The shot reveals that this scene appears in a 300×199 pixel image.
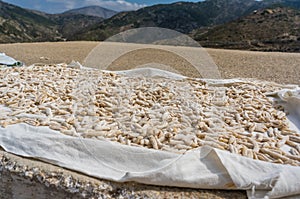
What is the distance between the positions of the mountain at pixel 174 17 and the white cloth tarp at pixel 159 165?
34.4m

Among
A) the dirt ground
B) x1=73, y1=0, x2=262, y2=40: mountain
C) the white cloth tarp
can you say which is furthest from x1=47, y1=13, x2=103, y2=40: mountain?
the white cloth tarp

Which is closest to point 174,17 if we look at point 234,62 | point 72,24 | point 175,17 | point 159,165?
point 175,17

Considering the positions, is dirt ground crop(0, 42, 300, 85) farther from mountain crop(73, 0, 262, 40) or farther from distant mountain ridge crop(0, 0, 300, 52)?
mountain crop(73, 0, 262, 40)

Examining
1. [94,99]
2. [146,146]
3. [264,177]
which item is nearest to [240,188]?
[264,177]

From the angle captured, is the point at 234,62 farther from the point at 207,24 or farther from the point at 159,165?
the point at 207,24

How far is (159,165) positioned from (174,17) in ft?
145

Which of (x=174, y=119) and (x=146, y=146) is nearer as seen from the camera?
(x=146, y=146)

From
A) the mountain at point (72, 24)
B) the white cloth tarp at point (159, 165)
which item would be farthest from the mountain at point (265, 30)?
the mountain at point (72, 24)

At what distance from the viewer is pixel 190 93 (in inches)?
100

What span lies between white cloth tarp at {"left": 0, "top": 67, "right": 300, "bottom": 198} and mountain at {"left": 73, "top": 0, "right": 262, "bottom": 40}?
113ft

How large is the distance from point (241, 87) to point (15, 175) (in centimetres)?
209

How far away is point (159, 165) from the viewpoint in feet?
4.95

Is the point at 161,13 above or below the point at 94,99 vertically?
above

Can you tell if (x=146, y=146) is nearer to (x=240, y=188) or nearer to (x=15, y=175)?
(x=240, y=188)
